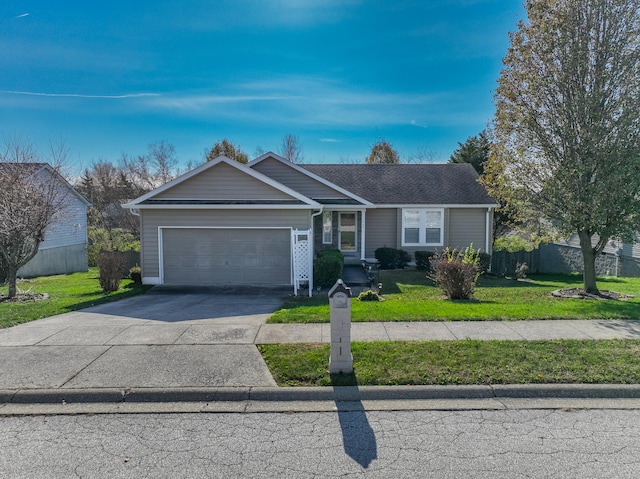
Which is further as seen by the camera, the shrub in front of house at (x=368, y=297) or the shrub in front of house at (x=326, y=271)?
the shrub in front of house at (x=326, y=271)

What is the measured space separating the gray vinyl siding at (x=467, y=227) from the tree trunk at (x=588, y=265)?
700 cm

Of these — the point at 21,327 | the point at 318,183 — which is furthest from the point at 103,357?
the point at 318,183

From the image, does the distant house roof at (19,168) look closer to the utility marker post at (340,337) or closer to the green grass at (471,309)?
the green grass at (471,309)

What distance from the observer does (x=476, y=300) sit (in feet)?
34.5

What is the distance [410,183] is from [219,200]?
416 inches

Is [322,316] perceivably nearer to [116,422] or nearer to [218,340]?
[218,340]

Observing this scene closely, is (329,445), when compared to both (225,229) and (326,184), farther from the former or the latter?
(326,184)

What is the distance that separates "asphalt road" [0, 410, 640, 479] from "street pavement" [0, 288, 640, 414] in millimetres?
354

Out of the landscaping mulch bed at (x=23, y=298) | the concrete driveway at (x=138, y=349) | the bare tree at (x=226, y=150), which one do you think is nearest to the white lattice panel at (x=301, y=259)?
the concrete driveway at (x=138, y=349)

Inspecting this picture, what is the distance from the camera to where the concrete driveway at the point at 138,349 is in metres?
5.24

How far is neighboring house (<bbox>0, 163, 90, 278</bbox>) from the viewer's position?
71.3ft

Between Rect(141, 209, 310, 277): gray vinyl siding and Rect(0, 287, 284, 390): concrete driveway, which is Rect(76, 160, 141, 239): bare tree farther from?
Rect(0, 287, 284, 390): concrete driveway

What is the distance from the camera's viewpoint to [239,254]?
1365cm

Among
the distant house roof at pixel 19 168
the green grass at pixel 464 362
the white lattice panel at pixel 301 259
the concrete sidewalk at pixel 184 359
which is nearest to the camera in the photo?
the concrete sidewalk at pixel 184 359
